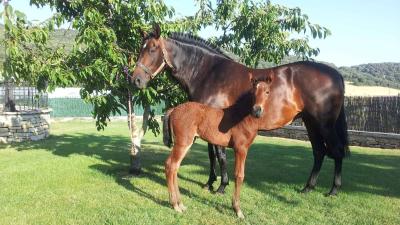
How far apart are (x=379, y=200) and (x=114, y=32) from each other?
577 centimetres

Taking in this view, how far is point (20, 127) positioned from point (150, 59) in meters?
10.7

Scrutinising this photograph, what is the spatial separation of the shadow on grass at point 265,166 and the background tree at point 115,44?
1204mm

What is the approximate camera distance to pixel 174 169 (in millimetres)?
5656

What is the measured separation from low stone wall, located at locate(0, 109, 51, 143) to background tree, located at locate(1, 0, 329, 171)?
26.1ft

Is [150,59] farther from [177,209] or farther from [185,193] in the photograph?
[177,209]

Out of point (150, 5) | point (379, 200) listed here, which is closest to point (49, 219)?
point (150, 5)

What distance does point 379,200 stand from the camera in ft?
21.0

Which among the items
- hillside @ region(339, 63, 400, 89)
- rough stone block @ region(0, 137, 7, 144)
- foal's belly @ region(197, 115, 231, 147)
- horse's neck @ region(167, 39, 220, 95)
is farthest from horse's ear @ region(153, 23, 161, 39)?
hillside @ region(339, 63, 400, 89)

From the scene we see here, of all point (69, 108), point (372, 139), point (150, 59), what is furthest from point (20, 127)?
point (69, 108)

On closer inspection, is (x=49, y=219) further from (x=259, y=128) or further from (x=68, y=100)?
(x=68, y=100)

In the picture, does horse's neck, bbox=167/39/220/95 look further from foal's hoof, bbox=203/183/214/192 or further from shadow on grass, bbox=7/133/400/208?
shadow on grass, bbox=7/133/400/208

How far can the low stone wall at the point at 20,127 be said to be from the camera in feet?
49.3

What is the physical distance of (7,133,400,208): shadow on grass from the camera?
735 cm

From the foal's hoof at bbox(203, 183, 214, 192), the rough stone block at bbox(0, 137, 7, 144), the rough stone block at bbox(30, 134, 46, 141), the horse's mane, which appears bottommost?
the foal's hoof at bbox(203, 183, 214, 192)
